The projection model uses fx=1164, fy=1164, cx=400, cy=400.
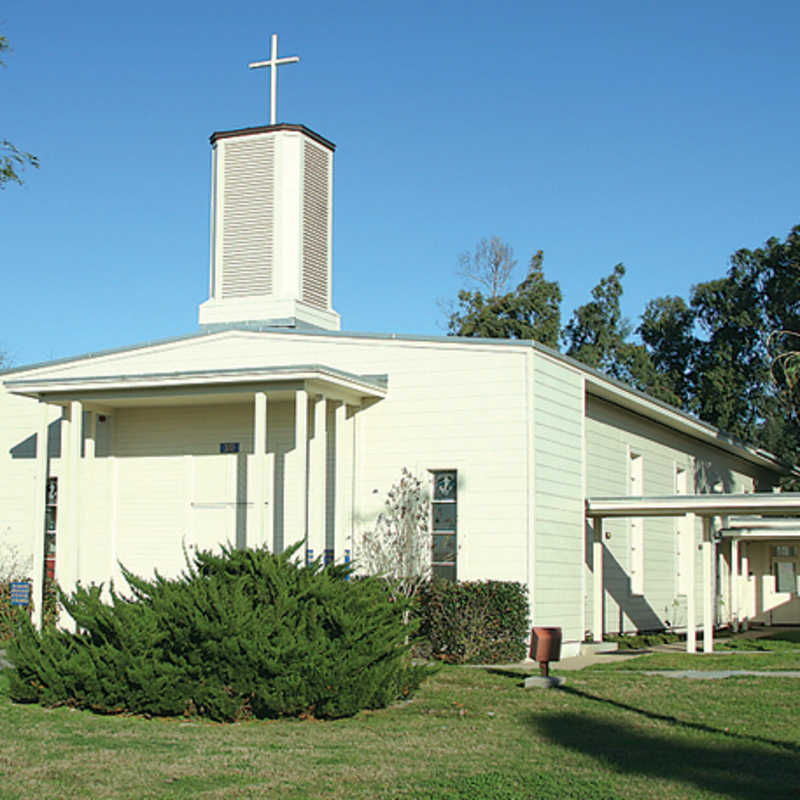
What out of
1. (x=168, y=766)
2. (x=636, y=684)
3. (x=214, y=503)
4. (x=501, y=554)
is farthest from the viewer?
(x=214, y=503)

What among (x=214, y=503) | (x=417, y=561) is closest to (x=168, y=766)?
(x=417, y=561)

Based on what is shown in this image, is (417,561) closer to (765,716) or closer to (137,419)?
(137,419)

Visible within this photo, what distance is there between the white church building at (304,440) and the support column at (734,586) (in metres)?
4.60

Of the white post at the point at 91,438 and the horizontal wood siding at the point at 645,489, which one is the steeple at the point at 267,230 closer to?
the white post at the point at 91,438

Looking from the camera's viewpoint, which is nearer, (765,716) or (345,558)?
(765,716)

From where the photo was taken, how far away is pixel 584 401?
69.8ft

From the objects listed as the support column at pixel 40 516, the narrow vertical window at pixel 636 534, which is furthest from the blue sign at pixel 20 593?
the narrow vertical window at pixel 636 534

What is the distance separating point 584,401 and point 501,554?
4.14 meters

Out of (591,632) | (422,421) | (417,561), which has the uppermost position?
(422,421)

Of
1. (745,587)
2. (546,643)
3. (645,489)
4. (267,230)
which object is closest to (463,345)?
(267,230)

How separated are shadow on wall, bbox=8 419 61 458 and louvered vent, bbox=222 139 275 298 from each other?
13.8ft

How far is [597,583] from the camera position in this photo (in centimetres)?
2136

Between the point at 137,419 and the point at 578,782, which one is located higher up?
the point at 137,419

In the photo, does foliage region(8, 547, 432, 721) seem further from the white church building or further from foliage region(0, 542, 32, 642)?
foliage region(0, 542, 32, 642)
